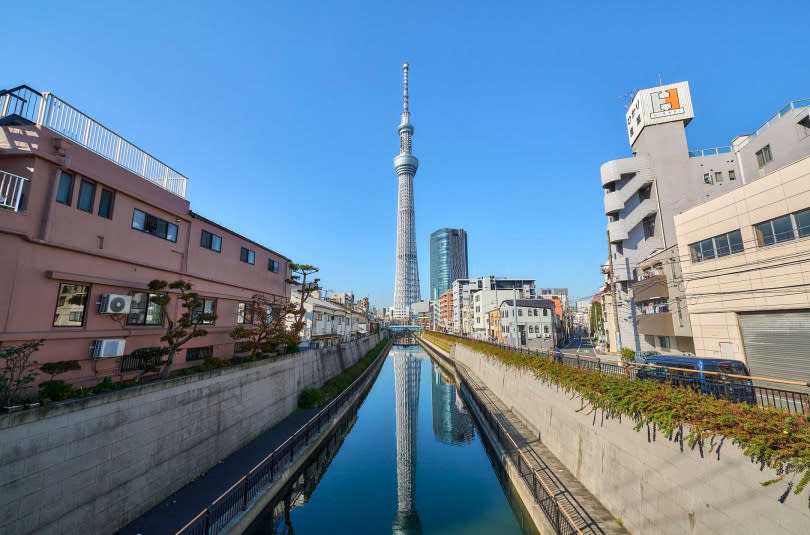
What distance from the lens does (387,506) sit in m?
12.2

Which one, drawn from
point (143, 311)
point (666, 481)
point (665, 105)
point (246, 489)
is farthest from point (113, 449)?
point (665, 105)

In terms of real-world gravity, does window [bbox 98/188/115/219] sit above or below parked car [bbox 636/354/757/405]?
above

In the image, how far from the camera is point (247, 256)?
19141 mm

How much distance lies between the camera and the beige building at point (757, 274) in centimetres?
1254

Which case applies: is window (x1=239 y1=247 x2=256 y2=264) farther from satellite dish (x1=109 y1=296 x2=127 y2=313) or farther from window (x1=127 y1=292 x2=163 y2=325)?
satellite dish (x1=109 y1=296 x2=127 y2=313)

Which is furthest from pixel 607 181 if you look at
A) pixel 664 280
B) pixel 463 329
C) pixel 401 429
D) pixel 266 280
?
pixel 463 329

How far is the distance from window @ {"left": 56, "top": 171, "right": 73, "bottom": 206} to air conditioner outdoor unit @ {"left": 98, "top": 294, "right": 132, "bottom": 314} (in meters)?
2.92

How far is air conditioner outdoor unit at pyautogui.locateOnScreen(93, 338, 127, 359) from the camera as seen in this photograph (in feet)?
31.2

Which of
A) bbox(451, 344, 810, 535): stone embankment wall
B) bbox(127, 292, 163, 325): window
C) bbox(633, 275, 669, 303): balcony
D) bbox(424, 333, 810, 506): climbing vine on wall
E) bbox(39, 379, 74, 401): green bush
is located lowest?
bbox(451, 344, 810, 535): stone embankment wall

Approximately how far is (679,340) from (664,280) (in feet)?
15.2

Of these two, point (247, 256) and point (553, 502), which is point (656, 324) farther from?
point (247, 256)

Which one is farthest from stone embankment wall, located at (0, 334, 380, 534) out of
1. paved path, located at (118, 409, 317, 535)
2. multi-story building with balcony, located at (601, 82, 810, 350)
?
multi-story building with balcony, located at (601, 82, 810, 350)

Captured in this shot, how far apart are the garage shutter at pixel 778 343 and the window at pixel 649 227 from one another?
17.7 meters

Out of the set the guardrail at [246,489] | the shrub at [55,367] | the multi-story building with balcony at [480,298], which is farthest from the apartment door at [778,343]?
the multi-story building with balcony at [480,298]
